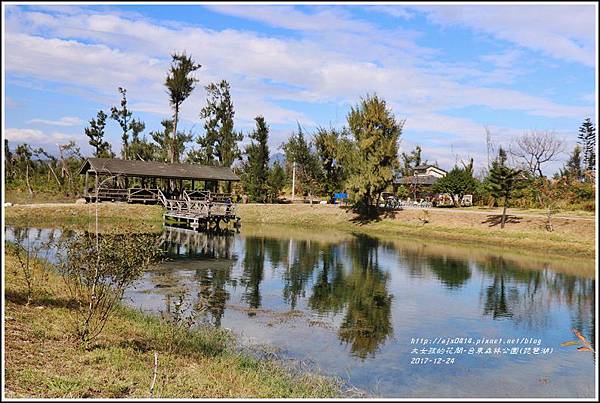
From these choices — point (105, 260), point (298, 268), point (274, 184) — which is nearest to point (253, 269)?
point (298, 268)

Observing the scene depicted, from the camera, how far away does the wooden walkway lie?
1417 inches

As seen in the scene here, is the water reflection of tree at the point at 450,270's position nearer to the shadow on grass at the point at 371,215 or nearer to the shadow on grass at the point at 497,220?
the shadow on grass at the point at 497,220

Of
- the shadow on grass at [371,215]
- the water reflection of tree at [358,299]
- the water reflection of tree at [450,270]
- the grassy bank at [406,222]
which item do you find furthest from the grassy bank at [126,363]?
the shadow on grass at [371,215]

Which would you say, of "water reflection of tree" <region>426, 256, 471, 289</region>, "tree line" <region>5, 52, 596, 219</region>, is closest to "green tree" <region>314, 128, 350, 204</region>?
"tree line" <region>5, 52, 596, 219</region>

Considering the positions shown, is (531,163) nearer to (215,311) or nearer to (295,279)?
(295,279)

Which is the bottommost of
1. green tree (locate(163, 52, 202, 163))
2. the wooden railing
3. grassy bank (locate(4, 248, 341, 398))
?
grassy bank (locate(4, 248, 341, 398))

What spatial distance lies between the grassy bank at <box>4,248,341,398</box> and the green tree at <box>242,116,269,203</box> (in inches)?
1468

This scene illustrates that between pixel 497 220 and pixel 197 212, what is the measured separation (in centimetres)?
2083

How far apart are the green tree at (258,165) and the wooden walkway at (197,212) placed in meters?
7.56

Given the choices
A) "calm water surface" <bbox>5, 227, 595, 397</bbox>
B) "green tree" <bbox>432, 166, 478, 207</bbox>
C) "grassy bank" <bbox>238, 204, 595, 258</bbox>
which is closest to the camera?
"calm water surface" <bbox>5, 227, 595, 397</bbox>

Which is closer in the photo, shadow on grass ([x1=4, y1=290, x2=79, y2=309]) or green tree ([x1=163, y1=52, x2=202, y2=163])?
shadow on grass ([x1=4, y1=290, x2=79, y2=309])

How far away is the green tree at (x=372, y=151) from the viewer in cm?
4016

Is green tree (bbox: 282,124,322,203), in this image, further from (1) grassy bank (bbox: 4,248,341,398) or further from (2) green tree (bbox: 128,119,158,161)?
(1) grassy bank (bbox: 4,248,341,398)

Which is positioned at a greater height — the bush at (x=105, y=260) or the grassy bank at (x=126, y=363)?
the bush at (x=105, y=260)
